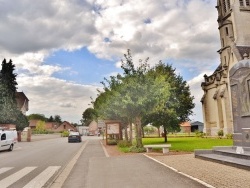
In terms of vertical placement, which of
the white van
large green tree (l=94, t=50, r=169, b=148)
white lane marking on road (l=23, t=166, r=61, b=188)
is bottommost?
white lane marking on road (l=23, t=166, r=61, b=188)

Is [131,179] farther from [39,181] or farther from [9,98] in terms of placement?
[9,98]

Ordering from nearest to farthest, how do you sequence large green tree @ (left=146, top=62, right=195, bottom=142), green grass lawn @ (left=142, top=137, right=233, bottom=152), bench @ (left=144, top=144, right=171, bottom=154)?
bench @ (left=144, top=144, right=171, bottom=154) < green grass lawn @ (left=142, top=137, right=233, bottom=152) < large green tree @ (left=146, top=62, right=195, bottom=142)

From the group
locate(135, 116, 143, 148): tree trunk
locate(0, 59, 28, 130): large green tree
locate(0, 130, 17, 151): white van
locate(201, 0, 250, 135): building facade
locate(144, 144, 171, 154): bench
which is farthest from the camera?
locate(0, 59, 28, 130): large green tree

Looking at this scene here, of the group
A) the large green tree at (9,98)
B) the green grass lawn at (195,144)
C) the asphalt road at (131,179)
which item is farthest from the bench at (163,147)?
the large green tree at (9,98)

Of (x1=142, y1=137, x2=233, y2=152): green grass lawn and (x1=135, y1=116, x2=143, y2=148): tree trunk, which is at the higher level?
(x1=135, y1=116, x2=143, y2=148): tree trunk

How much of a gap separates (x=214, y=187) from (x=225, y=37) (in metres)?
43.7

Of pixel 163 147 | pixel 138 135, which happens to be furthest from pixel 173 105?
pixel 163 147

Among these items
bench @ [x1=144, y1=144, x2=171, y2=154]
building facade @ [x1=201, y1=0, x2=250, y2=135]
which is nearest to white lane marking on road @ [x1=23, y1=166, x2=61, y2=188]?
bench @ [x1=144, y1=144, x2=171, y2=154]

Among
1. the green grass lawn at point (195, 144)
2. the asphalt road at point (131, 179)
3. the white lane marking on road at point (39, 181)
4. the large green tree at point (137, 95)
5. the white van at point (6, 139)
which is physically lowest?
the white lane marking on road at point (39, 181)

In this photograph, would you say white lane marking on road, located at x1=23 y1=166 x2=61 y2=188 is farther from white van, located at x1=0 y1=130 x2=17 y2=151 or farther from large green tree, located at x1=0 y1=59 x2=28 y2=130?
large green tree, located at x1=0 y1=59 x2=28 y2=130

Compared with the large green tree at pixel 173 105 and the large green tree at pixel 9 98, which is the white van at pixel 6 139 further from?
the large green tree at pixel 9 98

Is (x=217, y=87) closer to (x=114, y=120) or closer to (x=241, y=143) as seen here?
(x=114, y=120)

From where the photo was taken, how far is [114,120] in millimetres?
37344

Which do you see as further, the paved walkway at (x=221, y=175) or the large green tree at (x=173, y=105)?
the large green tree at (x=173, y=105)
